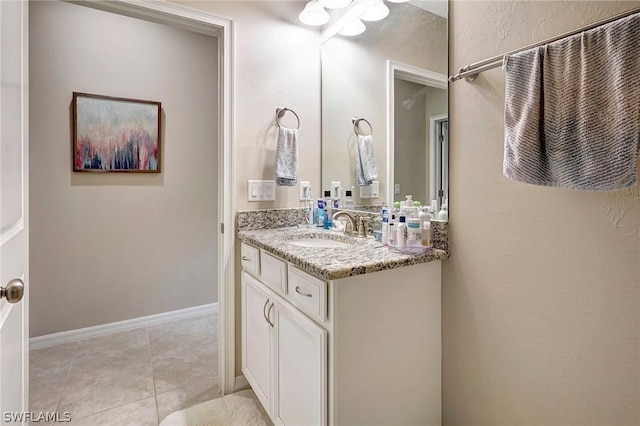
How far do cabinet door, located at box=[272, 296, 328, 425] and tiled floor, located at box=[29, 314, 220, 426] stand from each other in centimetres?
71

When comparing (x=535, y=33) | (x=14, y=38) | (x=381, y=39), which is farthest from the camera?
(x=381, y=39)

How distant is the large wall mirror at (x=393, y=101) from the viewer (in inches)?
56.2

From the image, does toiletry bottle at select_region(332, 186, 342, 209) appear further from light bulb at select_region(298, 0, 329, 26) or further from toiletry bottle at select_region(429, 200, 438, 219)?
light bulb at select_region(298, 0, 329, 26)

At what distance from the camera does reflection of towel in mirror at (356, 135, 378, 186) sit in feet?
6.02

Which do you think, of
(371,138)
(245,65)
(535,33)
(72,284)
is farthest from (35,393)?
(535,33)

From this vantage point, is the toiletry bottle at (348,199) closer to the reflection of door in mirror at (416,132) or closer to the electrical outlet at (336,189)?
the electrical outlet at (336,189)

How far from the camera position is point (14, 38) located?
2.80 ft

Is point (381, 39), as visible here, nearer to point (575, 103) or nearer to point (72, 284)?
point (575, 103)

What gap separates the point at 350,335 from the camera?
110cm

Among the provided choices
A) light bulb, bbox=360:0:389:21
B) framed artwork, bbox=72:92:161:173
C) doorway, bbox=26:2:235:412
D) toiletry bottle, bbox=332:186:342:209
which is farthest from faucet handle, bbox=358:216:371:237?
framed artwork, bbox=72:92:161:173

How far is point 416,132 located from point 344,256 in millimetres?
725

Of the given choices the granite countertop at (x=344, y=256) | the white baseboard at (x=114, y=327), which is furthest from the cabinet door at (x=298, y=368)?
the white baseboard at (x=114, y=327)

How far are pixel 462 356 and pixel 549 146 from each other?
2.85 ft

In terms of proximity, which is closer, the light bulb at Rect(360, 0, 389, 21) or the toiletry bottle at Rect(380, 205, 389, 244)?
the toiletry bottle at Rect(380, 205, 389, 244)
